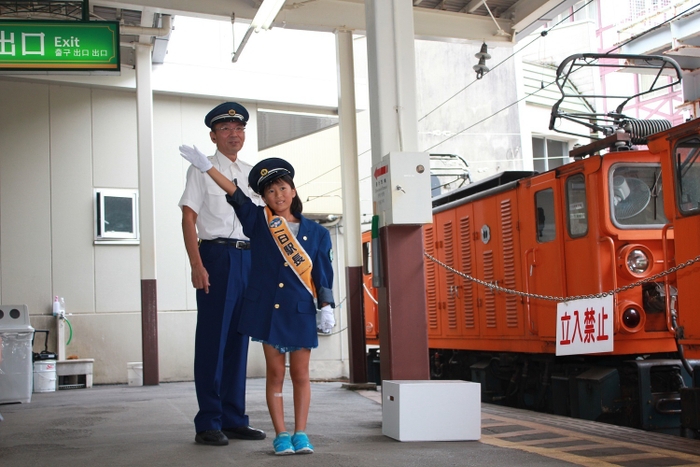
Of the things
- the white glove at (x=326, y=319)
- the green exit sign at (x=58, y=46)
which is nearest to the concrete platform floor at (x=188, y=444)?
the white glove at (x=326, y=319)

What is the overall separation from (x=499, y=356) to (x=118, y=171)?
8.26m

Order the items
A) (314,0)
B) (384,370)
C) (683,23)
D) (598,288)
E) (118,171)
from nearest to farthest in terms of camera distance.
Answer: (384,370) < (598,288) < (314,0) < (683,23) < (118,171)

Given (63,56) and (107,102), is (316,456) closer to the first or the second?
(63,56)

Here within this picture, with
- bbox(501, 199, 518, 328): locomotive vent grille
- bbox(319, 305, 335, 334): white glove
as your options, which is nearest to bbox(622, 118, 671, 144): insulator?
bbox(501, 199, 518, 328): locomotive vent grille

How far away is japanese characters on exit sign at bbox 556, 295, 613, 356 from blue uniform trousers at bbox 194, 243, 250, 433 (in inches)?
123

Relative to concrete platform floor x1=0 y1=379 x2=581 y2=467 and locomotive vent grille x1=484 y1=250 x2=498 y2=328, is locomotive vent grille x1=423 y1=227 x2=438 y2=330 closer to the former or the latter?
locomotive vent grille x1=484 y1=250 x2=498 y2=328

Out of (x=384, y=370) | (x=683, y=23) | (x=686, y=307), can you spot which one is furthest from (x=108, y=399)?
(x=683, y=23)

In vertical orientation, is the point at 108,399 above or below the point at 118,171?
below

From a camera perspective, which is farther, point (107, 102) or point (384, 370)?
point (107, 102)

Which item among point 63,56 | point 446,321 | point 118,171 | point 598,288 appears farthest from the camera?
point 118,171

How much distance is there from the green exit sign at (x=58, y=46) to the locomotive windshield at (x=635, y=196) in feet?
17.7

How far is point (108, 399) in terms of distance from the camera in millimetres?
9648

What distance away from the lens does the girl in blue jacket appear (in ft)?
15.5

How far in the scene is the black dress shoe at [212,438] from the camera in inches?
200
